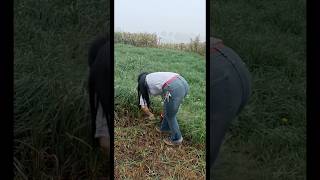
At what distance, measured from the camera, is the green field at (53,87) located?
2123 millimetres

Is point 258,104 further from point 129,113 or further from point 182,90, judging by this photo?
point 129,113

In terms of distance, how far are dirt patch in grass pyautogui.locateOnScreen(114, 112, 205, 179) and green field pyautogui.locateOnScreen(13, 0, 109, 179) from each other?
1761 millimetres

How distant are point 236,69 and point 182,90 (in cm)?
157

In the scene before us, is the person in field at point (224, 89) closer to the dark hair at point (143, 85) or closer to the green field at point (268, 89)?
the green field at point (268, 89)

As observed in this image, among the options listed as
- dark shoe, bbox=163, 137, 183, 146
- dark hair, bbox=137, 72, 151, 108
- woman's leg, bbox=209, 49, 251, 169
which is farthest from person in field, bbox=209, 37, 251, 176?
dark shoe, bbox=163, 137, 183, 146

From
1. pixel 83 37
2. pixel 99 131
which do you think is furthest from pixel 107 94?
pixel 83 37

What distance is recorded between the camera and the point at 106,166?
2.17 metres

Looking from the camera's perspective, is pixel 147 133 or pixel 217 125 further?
pixel 147 133

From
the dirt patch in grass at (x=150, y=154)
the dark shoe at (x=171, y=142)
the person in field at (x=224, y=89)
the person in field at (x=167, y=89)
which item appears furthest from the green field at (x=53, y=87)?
the dark shoe at (x=171, y=142)

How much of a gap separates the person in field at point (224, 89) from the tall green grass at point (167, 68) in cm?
212

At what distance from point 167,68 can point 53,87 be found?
2.93 metres
